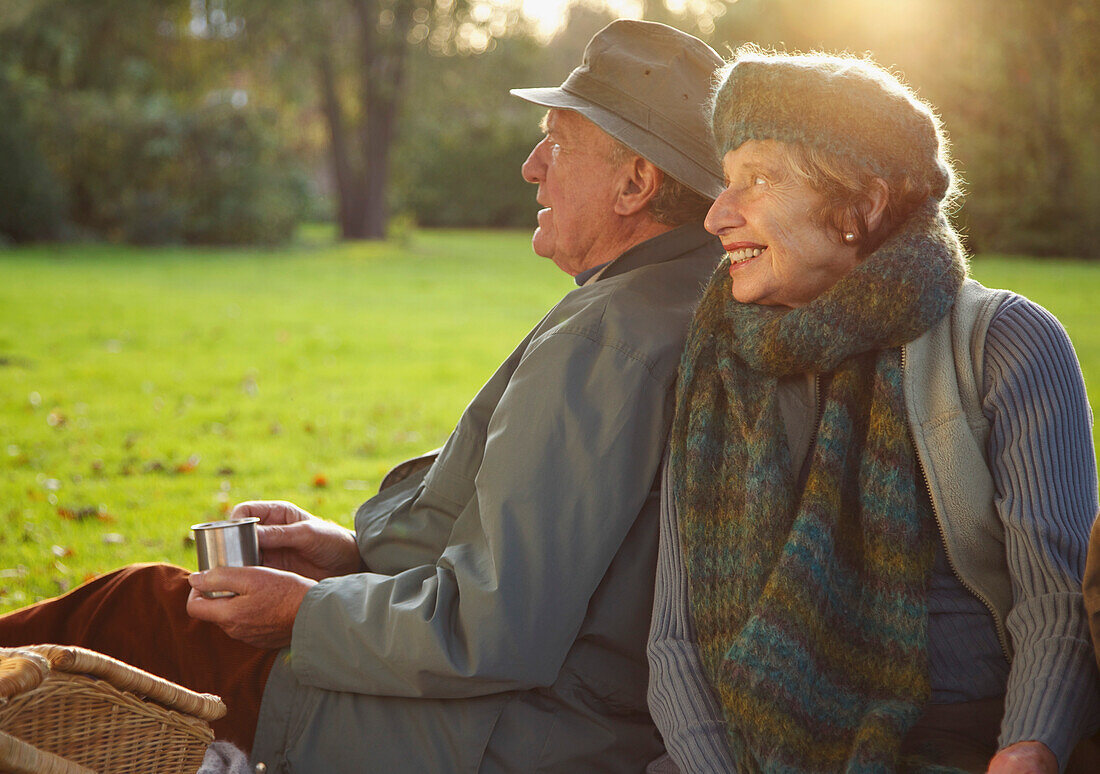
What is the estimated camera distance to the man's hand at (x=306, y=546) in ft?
8.76

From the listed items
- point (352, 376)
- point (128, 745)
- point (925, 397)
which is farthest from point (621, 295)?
point (352, 376)

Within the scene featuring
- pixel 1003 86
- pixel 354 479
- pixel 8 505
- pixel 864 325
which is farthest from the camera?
pixel 1003 86

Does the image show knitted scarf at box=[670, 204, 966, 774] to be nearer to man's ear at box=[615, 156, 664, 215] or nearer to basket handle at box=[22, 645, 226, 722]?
man's ear at box=[615, 156, 664, 215]

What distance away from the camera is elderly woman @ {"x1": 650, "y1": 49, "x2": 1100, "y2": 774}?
1.85 metres

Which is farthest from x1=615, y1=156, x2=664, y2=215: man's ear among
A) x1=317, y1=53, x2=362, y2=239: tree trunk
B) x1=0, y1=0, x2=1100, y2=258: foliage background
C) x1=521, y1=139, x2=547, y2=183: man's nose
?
x1=317, y1=53, x2=362, y2=239: tree trunk

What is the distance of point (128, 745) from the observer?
1.81m

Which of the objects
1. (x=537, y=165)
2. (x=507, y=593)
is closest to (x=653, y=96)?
(x=537, y=165)

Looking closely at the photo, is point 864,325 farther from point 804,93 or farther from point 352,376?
point 352,376

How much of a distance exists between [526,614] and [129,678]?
27.3 inches

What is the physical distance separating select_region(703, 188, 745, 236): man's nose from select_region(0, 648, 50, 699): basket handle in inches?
58.5

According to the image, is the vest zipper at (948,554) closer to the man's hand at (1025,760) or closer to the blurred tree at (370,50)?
the man's hand at (1025,760)

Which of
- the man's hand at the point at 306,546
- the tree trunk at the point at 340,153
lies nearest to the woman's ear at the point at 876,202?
the man's hand at the point at 306,546

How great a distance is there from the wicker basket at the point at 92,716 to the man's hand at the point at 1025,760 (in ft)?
4.35

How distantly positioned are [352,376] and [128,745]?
780 centimetres
